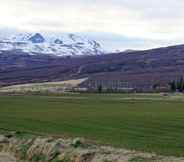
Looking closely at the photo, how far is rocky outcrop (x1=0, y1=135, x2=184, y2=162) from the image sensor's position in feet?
101

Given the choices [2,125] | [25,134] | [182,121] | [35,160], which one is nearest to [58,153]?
[35,160]

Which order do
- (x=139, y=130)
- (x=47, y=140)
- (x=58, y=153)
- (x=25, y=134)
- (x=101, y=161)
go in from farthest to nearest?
(x=139, y=130) → (x=25, y=134) → (x=47, y=140) → (x=58, y=153) → (x=101, y=161)

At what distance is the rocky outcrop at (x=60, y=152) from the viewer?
3066 cm

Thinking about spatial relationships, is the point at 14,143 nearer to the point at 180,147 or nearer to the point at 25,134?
the point at 25,134

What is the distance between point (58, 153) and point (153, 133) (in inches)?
555

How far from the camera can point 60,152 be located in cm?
3478

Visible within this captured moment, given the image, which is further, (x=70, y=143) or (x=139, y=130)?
(x=139, y=130)

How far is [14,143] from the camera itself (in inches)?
1630

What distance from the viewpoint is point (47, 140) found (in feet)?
128

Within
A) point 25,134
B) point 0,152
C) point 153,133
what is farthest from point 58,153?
point 153,133

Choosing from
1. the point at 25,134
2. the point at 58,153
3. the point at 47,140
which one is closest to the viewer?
the point at 58,153

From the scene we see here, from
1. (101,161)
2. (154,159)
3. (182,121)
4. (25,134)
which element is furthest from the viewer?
(182,121)

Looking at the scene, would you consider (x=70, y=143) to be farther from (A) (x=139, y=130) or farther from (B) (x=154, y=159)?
(A) (x=139, y=130)

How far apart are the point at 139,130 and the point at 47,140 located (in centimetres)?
1308
